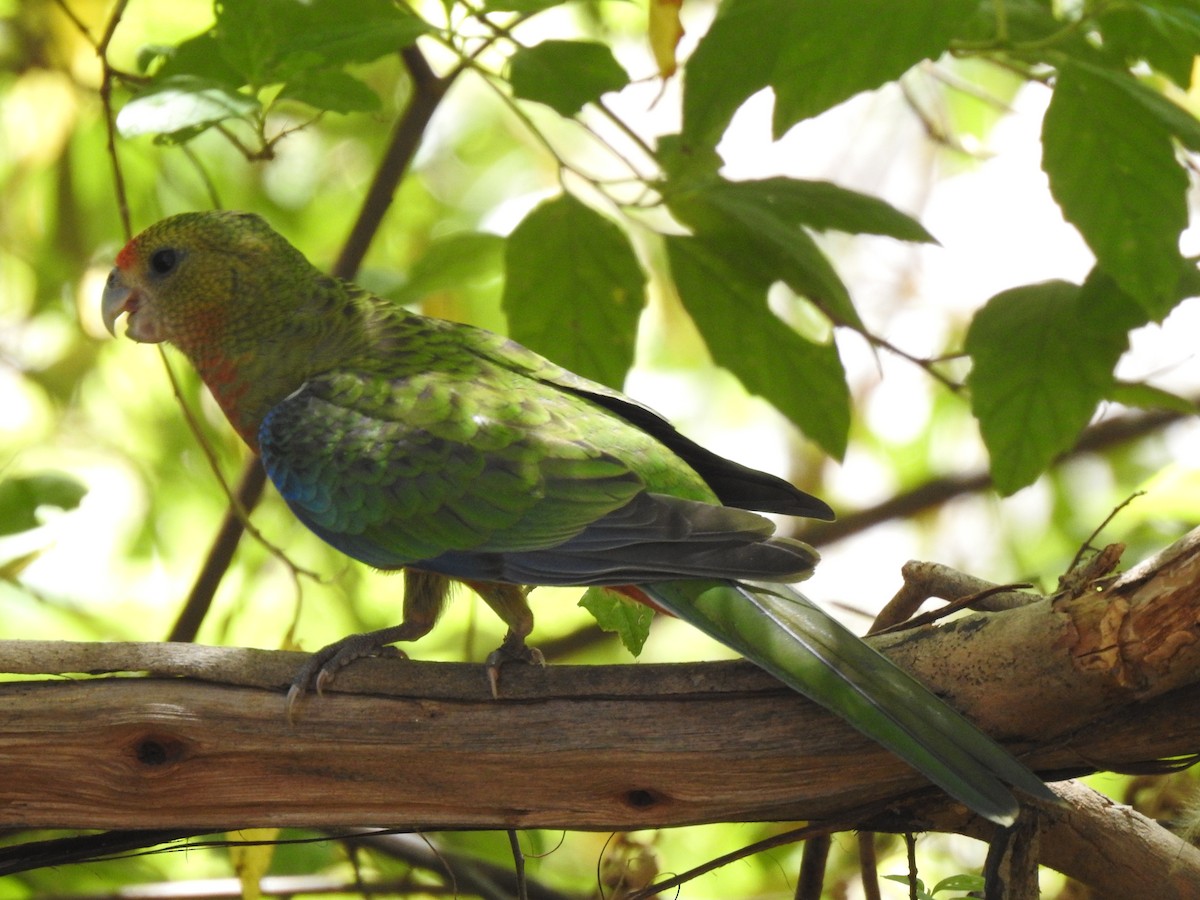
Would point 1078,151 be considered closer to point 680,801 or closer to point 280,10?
point 680,801

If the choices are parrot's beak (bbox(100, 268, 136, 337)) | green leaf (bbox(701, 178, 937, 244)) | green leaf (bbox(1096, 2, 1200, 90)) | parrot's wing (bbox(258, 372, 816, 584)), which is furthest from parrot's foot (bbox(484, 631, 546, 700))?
green leaf (bbox(1096, 2, 1200, 90))

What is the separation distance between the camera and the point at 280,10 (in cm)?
271

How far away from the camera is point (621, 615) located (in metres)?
2.79

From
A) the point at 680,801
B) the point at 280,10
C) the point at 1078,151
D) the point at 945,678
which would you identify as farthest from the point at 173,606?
the point at 1078,151

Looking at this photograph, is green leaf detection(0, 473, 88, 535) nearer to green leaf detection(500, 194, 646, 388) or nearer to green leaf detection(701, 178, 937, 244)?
green leaf detection(500, 194, 646, 388)

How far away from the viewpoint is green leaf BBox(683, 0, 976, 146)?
2256 millimetres

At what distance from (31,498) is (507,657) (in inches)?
56.1

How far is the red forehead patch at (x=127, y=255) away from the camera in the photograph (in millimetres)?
3242

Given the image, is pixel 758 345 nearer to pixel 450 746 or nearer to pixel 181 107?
pixel 450 746

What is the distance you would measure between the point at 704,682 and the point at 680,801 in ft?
0.78

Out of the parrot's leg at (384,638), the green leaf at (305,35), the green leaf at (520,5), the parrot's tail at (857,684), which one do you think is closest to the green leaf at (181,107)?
the green leaf at (305,35)

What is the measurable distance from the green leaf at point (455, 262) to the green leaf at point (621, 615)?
3.64ft

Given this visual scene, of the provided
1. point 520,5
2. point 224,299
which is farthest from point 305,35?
point 224,299

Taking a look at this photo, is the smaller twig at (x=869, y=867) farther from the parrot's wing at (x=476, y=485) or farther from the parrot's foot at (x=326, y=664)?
the parrot's foot at (x=326, y=664)
